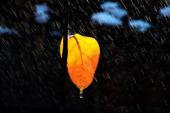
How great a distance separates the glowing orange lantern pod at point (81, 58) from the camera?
7.20 ft

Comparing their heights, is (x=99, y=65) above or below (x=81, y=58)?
above

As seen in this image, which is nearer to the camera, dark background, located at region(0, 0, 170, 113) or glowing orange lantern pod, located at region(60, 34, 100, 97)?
glowing orange lantern pod, located at region(60, 34, 100, 97)

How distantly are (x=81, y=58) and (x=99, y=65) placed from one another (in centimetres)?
219

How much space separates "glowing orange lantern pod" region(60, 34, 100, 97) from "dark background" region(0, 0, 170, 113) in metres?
1.63

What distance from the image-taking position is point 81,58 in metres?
2.20

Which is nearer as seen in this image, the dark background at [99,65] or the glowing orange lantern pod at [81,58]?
the glowing orange lantern pod at [81,58]

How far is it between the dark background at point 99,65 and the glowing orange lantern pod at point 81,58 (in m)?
1.63

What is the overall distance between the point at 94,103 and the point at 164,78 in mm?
1096

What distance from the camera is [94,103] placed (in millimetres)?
4156

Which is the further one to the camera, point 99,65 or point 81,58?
point 99,65

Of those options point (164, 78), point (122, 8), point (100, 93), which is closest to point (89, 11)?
point (122, 8)

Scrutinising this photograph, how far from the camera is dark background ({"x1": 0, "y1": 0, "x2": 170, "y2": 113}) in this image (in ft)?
13.2

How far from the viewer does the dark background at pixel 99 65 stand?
401 cm

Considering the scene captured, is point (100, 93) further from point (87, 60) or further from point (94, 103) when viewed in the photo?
point (87, 60)
